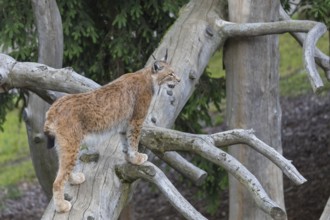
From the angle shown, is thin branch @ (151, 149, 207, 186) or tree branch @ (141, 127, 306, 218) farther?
thin branch @ (151, 149, 207, 186)

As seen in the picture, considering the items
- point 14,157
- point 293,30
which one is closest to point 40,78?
point 293,30

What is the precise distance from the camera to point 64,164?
5.19 metres

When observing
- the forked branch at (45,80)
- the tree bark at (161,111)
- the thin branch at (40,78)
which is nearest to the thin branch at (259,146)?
the forked branch at (45,80)

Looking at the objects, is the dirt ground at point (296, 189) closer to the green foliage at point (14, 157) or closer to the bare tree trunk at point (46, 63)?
the green foliage at point (14, 157)

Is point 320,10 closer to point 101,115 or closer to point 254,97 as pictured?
point 254,97

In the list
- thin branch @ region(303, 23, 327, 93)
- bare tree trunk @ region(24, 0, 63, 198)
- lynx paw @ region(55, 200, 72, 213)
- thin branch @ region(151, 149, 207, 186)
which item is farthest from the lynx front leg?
bare tree trunk @ region(24, 0, 63, 198)

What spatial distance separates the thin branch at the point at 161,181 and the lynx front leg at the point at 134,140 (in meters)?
0.14

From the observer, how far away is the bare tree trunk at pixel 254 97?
267 inches

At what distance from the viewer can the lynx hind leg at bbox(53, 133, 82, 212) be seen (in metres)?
5.14

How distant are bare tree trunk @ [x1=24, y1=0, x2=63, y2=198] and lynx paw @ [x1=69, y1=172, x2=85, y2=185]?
1.55 metres

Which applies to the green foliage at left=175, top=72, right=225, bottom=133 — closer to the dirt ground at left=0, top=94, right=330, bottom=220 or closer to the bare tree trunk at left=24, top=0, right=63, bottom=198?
the bare tree trunk at left=24, top=0, right=63, bottom=198

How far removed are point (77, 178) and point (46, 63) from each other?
5.84ft

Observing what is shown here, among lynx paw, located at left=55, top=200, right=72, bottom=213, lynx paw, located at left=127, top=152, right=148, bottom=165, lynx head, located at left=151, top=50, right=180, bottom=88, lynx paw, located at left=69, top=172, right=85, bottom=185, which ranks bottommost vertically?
lynx paw, located at left=55, top=200, right=72, bottom=213

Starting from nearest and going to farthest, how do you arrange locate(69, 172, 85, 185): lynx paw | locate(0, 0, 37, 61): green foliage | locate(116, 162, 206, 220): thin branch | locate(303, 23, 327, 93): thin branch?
1. locate(116, 162, 206, 220): thin branch
2. locate(69, 172, 85, 185): lynx paw
3. locate(303, 23, 327, 93): thin branch
4. locate(0, 0, 37, 61): green foliage
